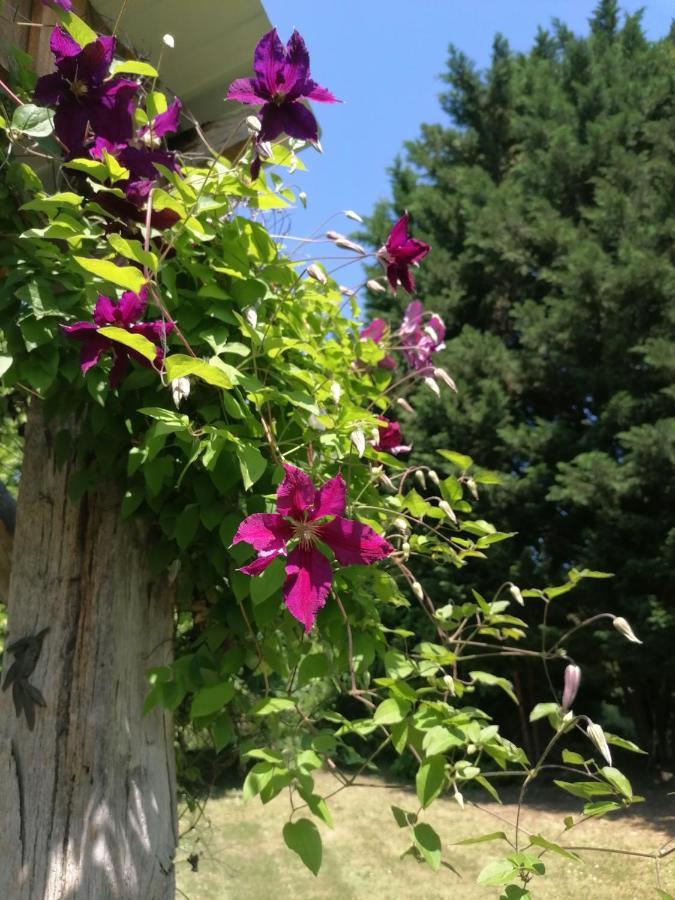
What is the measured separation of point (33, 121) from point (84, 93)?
0.27 ft

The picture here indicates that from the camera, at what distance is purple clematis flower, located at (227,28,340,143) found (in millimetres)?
1122

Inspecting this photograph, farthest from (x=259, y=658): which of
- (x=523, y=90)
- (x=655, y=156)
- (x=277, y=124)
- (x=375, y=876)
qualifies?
(x=523, y=90)

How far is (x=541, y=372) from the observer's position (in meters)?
8.23

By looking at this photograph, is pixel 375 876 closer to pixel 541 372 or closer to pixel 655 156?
pixel 541 372

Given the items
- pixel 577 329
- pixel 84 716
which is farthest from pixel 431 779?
pixel 577 329

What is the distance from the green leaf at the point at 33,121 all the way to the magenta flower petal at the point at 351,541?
692 mm

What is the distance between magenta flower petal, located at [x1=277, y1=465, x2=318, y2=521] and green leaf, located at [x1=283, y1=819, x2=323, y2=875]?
1.41 ft

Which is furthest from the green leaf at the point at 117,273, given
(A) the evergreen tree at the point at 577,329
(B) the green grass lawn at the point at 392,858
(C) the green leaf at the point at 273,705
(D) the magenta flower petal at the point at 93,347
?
(A) the evergreen tree at the point at 577,329

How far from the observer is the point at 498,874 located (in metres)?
0.97

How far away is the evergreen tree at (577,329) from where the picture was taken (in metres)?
7.04

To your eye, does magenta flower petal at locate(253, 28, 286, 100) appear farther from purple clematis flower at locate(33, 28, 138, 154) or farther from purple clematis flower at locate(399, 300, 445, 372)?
purple clematis flower at locate(399, 300, 445, 372)

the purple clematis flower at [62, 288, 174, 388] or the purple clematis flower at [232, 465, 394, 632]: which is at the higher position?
the purple clematis flower at [62, 288, 174, 388]

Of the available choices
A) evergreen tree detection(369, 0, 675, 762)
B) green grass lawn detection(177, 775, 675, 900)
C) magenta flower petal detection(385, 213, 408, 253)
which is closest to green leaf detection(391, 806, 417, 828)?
magenta flower petal detection(385, 213, 408, 253)

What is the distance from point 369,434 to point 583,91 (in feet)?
29.9
